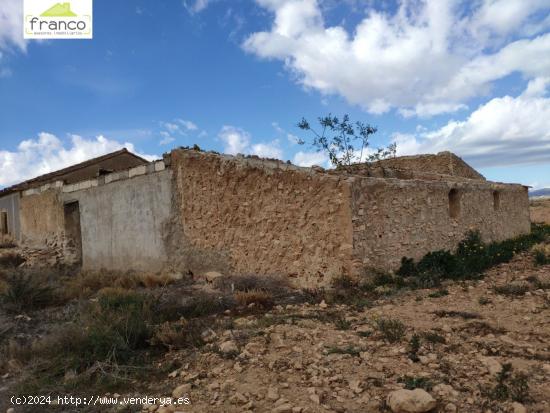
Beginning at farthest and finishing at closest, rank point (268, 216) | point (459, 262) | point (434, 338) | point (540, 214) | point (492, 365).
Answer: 1. point (540, 214)
2. point (459, 262)
3. point (268, 216)
4. point (434, 338)
5. point (492, 365)

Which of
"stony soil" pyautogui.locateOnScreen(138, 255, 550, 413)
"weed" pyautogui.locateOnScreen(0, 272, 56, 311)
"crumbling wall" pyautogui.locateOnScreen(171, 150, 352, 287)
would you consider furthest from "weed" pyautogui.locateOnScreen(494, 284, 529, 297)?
"weed" pyautogui.locateOnScreen(0, 272, 56, 311)

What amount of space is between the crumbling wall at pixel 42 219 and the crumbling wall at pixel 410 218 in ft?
32.7

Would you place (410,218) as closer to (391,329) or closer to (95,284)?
(391,329)

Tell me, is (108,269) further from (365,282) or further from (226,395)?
(226,395)

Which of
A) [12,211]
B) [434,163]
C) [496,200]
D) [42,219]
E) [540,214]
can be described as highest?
[434,163]

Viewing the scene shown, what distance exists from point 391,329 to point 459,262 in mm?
4169

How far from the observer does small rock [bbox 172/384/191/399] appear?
3.53 metres

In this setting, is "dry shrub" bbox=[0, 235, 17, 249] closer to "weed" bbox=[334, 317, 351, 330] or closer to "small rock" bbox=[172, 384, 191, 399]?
"weed" bbox=[334, 317, 351, 330]

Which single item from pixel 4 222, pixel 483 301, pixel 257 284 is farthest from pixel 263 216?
pixel 4 222

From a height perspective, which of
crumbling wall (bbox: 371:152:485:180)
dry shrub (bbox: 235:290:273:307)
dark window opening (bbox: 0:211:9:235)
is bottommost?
dry shrub (bbox: 235:290:273:307)

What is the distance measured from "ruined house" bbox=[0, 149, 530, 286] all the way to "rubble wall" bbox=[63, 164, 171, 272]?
27mm

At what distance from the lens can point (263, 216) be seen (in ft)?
26.1

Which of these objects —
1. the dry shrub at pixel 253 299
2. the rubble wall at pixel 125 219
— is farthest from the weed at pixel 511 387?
the rubble wall at pixel 125 219

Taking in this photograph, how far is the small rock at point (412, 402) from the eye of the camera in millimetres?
2881
